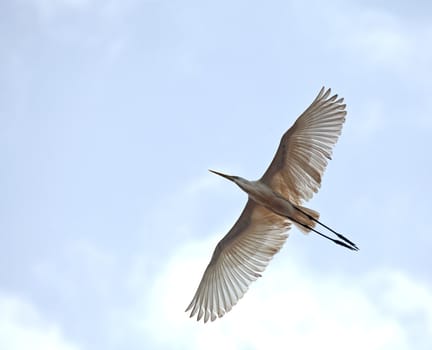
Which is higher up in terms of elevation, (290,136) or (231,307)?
(290,136)

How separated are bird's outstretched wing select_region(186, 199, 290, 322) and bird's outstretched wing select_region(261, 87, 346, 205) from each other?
32.5 inches

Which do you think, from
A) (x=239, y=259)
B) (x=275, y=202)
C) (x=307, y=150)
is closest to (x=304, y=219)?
(x=275, y=202)

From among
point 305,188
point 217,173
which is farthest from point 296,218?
point 217,173

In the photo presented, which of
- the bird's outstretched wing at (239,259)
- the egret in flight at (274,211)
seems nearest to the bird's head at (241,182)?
the egret in flight at (274,211)

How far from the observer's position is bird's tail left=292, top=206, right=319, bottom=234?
1542 centimetres

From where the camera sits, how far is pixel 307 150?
50.3 feet

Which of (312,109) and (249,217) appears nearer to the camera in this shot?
(312,109)

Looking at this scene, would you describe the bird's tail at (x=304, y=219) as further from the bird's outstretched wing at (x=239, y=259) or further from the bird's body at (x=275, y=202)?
the bird's outstretched wing at (x=239, y=259)

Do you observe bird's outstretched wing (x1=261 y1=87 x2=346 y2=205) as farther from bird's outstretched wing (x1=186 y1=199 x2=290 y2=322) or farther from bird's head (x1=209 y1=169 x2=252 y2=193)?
bird's outstretched wing (x1=186 y1=199 x2=290 y2=322)

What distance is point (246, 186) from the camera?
627 inches

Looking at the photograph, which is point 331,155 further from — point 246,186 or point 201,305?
point 201,305

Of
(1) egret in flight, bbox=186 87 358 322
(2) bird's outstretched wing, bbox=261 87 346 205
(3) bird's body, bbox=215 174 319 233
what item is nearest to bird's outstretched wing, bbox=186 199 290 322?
(1) egret in flight, bbox=186 87 358 322

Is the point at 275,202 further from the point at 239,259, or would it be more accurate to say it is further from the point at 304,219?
the point at 239,259

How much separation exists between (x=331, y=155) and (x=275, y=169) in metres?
1.10
